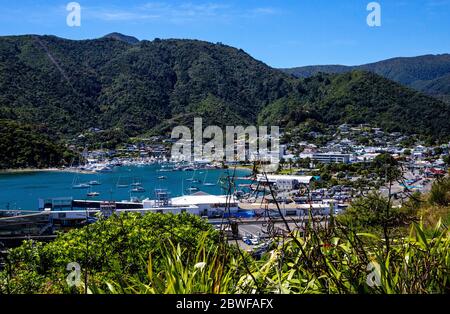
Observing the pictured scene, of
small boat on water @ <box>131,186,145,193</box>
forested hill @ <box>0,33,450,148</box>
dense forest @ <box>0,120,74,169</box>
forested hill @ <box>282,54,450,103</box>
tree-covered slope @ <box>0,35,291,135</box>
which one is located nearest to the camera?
small boat on water @ <box>131,186,145,193</box>

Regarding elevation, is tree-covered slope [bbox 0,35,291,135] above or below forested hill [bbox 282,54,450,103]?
below

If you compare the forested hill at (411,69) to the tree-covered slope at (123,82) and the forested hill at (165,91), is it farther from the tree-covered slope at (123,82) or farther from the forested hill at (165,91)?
the forested hill at (165,91)

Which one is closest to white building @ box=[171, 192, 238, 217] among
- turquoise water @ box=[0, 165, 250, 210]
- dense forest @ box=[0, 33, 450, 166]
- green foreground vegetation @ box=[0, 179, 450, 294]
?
turquoise water @ box=[0, 165, 250, 210]

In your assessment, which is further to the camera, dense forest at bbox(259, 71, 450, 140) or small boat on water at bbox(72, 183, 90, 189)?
dense forest at bbox(259, 71, 450, 140)

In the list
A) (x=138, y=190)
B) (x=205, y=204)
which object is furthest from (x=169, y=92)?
(x=205, y=204)

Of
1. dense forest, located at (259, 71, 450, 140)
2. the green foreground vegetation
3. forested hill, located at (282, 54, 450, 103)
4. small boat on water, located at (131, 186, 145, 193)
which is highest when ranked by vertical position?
forested hill, located at (282, 54, 450, 103)

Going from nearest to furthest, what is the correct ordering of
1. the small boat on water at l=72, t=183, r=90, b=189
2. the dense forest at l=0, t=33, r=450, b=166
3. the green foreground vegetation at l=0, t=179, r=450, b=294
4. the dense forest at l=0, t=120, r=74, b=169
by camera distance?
the green foreground vegetation at l=0, t=179, r=450, b=294 < the small boat on water at l=72, t=183, r=90, b=189 < the dense forest at l=0, t=120, r=74, b=169 < the dense forest at l=0, t=33, r=450, b=166

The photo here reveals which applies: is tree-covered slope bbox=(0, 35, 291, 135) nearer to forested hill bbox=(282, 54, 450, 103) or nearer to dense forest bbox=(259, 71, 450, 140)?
dense forest bbox=(259, 71, 450, 140)

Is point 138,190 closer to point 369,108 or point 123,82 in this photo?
point 369,108
